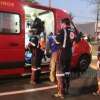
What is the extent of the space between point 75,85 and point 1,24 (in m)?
2.71

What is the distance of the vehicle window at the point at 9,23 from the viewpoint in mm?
11508

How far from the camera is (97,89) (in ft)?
34.6

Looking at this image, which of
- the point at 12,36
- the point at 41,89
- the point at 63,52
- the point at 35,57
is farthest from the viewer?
the point at 35,57

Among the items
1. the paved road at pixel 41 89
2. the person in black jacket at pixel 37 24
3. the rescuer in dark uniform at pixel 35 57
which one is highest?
the person in black jacket at pixel 37 24

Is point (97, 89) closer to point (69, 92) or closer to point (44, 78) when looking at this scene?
point (69, 92)

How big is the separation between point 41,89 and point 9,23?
7.22 ft

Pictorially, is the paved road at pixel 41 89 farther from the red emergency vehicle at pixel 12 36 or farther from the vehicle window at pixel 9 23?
the vehicle window at pixel 9 23

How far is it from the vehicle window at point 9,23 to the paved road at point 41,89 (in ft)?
5.12

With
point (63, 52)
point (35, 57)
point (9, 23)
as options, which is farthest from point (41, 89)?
point (9, 23)

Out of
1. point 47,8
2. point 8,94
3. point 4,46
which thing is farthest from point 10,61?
point 47,8

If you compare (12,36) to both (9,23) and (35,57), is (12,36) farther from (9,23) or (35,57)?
(35,57)

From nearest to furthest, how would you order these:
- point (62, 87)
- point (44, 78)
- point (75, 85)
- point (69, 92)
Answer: point (62, 87) < point (69, 92) < point (75, 85) < point (44, 78)

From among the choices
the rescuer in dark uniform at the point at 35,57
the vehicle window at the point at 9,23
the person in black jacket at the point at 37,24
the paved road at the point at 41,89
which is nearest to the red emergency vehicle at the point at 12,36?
the vehicle window at the point at 9,23

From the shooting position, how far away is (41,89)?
10953 mm
